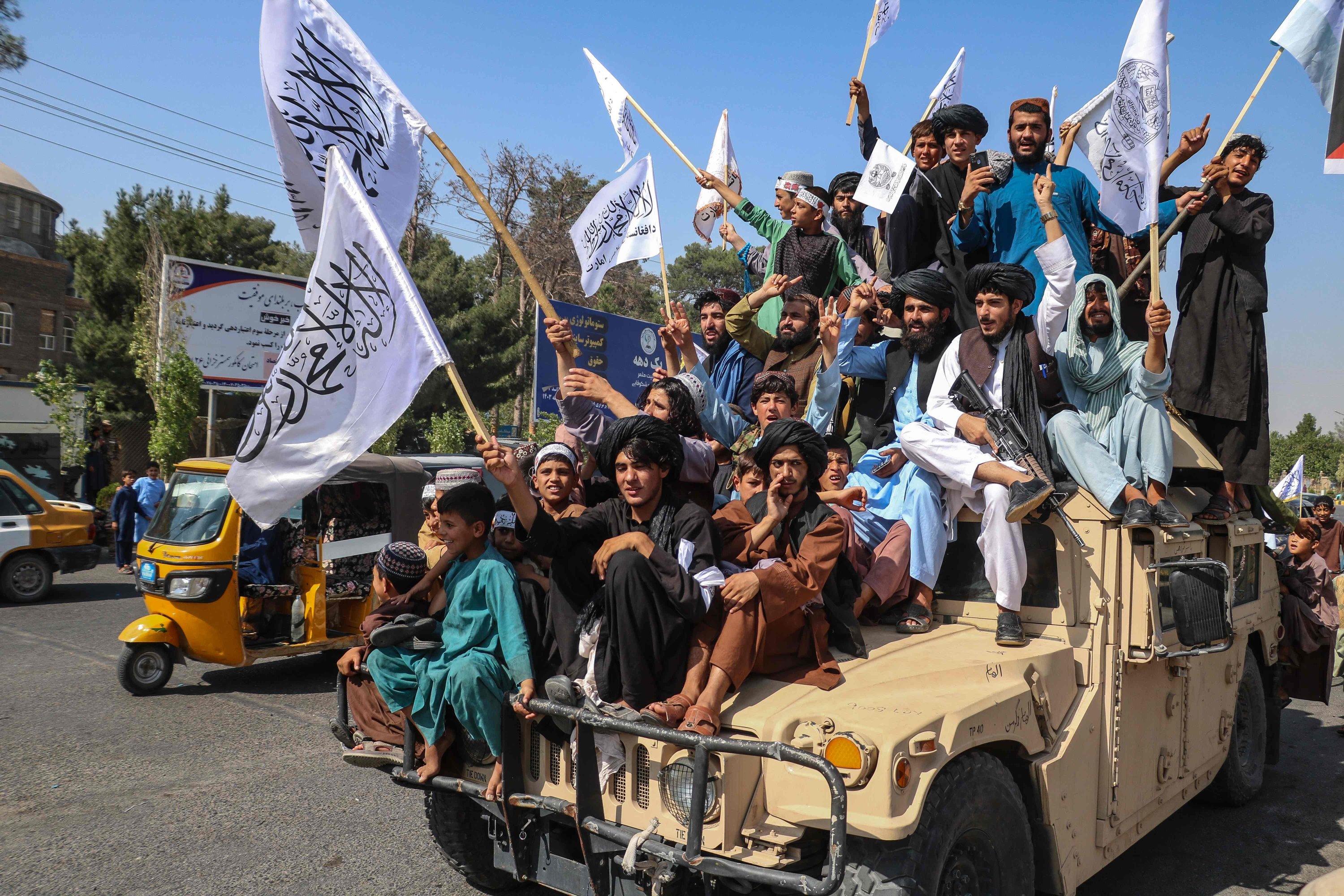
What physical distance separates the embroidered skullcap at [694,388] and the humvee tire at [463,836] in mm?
2059

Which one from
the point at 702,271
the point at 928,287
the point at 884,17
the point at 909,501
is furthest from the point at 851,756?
the point at 702,271

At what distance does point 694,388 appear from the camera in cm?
470

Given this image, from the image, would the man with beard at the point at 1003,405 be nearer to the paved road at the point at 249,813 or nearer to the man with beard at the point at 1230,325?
the man with beard at the point at 1230,325

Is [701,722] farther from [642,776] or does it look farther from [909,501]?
[909,501]

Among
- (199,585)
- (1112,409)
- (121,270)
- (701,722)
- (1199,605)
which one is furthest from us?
(121,270)

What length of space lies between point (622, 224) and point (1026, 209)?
103 inches

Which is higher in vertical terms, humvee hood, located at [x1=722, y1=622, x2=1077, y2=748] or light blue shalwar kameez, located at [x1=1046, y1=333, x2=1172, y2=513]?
light blue shalwar kameez, located at [x1=1046, y1=333, x2=1172, y2=513]

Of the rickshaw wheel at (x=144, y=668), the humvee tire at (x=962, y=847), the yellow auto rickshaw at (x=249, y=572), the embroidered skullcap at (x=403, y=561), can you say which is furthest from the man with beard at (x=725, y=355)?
the rickshaw wheel at (x=144, y=668)

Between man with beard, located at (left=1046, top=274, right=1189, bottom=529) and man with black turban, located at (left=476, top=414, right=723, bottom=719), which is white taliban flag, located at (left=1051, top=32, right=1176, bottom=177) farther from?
man with black turban, located at (left=476, top=414, right=723, bottom=719)

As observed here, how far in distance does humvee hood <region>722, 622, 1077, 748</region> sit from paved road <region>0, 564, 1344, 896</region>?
167cm

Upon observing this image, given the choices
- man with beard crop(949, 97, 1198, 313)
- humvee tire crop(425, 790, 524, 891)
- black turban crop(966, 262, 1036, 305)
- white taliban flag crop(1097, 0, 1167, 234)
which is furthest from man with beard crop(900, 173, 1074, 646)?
humvee tire crop(425, 790, 524, 891)

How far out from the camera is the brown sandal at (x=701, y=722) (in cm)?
296

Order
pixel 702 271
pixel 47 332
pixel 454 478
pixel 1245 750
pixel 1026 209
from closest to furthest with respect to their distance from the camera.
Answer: pixel 454 478 → pixel 1245 750 → pixel 1026 209 → pixel 47 332 → pixel 702 271

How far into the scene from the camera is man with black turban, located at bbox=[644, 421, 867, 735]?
10.5 feet
